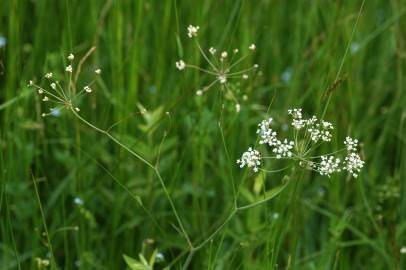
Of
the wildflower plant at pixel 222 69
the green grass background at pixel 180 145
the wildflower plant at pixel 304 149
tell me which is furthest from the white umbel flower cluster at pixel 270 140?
the green grass background at pixel 180 145

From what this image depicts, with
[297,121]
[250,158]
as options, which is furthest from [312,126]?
[250,158]

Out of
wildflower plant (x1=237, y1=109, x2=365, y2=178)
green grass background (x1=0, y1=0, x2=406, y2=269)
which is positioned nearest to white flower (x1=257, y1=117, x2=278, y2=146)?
wildflower plant (x1=237, y1=109, x2=365, y2=178)

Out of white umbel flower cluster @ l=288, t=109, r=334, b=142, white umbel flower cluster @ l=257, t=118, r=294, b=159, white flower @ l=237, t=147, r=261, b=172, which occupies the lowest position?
white flower @ l=237, t=147, r=261, b=172

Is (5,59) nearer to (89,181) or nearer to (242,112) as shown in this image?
(89,181)

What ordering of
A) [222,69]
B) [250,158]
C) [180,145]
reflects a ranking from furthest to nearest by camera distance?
1. [180,145]
2. [222,69]
3. [250,158]

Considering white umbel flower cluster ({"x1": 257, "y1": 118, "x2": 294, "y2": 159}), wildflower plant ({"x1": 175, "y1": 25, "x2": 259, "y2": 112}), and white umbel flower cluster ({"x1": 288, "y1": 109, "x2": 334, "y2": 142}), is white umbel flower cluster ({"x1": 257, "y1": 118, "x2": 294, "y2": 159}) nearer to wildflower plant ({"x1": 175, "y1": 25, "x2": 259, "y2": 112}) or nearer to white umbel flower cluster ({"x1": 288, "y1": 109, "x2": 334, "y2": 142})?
white umbel flower cluster ({"x1": 288, "y1": 109, "x2": 334, "y2": 142})

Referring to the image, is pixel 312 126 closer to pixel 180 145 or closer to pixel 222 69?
pixel 222 69

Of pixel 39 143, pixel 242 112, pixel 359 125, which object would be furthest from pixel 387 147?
pixel 39 143

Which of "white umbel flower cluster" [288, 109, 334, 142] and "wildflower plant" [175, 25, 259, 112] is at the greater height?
"wildflower plant" [175, 25, 259, 112]
